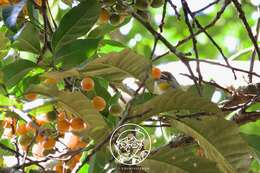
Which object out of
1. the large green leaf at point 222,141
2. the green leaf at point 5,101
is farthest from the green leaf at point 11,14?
the large green leaf at point 222,141

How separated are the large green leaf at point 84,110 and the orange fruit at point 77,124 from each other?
14 mm

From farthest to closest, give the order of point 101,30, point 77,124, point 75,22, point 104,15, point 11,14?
point 101,30 < point 104,15 < point 75,22 < point 77,124 < point 11,14

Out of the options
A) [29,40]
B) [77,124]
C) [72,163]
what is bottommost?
[72,163]

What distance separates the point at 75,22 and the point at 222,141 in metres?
0.40

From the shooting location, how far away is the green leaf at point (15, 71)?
1244mm

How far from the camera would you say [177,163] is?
3.90 ft

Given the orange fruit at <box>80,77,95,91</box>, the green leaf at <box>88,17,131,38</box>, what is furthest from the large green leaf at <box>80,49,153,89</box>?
the green leaf at <box>88,17,131,38</box>

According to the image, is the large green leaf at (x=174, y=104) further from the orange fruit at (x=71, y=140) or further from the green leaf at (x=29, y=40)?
the green leaf at (x=29, y=40)

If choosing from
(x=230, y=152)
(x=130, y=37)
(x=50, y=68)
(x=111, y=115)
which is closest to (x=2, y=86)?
(x=50, y=68)

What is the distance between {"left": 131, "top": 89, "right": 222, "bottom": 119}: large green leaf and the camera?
42.7 inches

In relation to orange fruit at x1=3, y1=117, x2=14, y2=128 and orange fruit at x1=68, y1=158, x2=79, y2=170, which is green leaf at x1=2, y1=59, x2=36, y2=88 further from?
orange fruit at x1=68, y1=158, x2=79, y2=170

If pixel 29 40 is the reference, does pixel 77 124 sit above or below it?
below

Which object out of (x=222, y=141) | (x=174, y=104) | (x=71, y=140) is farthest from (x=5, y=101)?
(x=222, y=141)

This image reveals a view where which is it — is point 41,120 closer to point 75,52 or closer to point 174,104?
point 75,52
